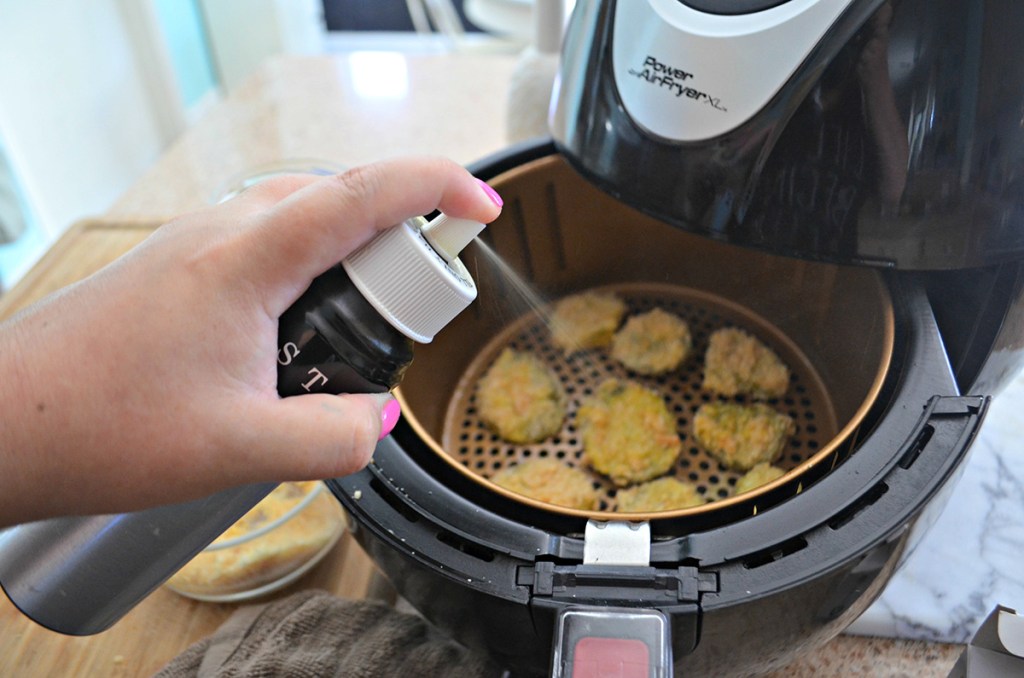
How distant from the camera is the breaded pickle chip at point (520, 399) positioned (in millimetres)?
611

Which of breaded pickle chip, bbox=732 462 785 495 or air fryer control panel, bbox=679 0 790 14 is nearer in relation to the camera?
air fryer control panel, bbox=679 0 790 14

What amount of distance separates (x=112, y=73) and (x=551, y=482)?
1411 millimetres

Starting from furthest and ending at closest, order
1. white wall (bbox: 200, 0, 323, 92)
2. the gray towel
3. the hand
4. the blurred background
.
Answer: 1. white wall (bbox: 200, 0, 323, 92)
2. the blurred background
3. the gray towel
4. the hand

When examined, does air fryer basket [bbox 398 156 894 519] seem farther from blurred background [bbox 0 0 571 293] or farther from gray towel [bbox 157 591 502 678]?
blurred background [bbox 0 0 571 293]

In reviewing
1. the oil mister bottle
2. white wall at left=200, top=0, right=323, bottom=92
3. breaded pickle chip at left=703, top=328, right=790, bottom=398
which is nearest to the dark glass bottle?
the oil mister bottle

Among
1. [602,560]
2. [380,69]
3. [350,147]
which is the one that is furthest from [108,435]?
[380,69]

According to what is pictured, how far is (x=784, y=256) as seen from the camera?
1.42 feet

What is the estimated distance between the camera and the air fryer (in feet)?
1.21

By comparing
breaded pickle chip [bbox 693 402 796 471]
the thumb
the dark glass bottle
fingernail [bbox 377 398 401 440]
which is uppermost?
the dark glass bottle

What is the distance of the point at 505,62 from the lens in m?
1.23

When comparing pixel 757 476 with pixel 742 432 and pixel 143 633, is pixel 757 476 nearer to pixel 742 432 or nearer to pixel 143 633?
pixel 742 432

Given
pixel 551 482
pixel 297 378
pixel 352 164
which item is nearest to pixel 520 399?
pixel 551 482

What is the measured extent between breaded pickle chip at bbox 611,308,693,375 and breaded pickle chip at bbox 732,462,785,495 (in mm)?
120

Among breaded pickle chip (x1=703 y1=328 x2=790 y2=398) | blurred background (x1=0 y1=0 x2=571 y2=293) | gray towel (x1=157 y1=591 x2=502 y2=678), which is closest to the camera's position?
gray towel (x1=157 y1=591 x2=502 y2=678)
